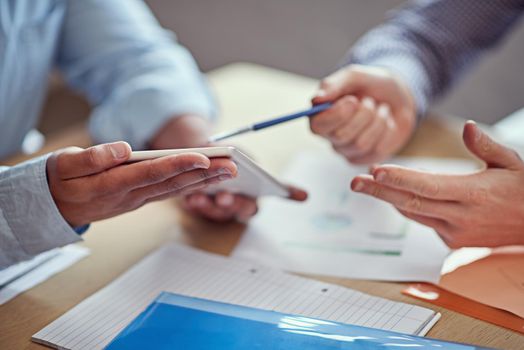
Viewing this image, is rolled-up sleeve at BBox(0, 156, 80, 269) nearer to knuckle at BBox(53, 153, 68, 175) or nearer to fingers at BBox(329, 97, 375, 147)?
knuckle at BBox(53, 153, 68, 175)

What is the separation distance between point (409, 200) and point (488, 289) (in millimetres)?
126

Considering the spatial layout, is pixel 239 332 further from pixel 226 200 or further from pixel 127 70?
pixel 127 70

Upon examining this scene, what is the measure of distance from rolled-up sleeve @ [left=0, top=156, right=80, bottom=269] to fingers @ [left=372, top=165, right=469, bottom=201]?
1.13ft

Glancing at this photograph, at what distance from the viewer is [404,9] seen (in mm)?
1178

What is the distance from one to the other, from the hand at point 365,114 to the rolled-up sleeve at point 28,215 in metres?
0.38

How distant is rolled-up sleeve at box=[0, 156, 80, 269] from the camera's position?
67 cm

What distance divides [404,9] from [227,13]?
44.7 inches

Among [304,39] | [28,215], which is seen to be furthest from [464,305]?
[304,39]

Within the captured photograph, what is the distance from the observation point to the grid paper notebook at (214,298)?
25.1 inches

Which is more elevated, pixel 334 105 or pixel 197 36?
pixel 197 36

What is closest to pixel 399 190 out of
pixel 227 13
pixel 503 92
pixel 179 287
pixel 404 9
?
pixel 179 287

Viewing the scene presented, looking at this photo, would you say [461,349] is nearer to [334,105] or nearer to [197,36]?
[334,105]

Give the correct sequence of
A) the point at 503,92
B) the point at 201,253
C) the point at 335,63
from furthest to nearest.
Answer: the point at 335,63
the point at 503,92
the point at 201,253

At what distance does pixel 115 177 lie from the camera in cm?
63
